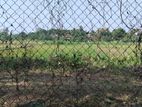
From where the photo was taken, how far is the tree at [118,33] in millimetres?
6940

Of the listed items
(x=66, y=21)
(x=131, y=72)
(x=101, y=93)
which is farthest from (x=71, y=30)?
(x=131, y=72)

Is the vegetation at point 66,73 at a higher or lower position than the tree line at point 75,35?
lower

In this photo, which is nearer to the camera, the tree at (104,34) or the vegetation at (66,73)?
the vegetation at (66,73)

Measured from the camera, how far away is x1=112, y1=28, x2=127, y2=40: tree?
694 cm

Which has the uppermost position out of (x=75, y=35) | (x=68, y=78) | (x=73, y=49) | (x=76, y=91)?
(x=75, y=35)

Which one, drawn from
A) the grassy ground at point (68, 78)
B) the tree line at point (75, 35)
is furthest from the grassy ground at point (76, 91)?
the tree line at point (75, 35)

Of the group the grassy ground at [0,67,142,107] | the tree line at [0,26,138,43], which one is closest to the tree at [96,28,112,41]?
the tree line at [0,26,138,43]

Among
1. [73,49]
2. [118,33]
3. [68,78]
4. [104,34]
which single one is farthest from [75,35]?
[118,33]

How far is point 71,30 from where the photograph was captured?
6547mm

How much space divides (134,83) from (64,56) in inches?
39.0

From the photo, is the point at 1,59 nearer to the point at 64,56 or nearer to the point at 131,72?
the point at 64,56

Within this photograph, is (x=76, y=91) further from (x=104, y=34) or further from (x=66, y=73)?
(x=104, y=34)

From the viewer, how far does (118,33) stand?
7.10 meters

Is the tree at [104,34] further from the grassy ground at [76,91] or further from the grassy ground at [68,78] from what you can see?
the grassy ground at [76,91]
